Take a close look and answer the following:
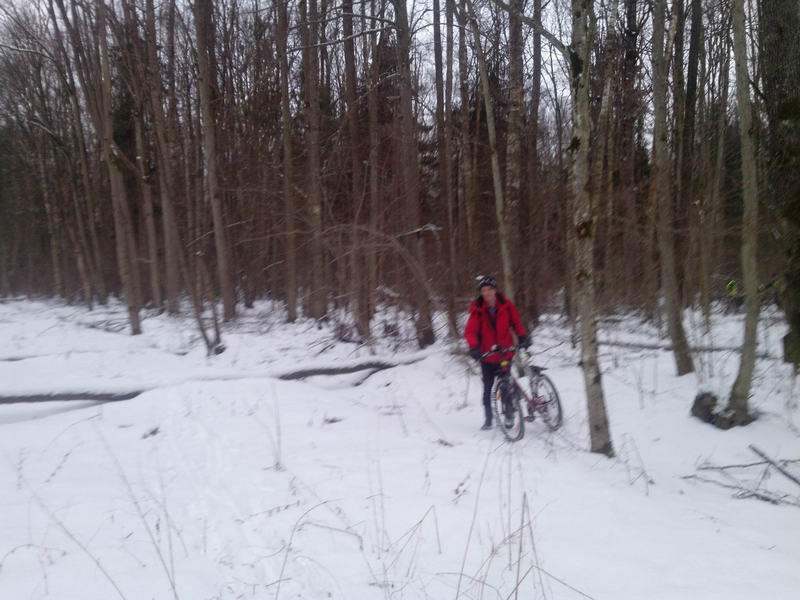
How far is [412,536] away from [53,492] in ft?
11.0

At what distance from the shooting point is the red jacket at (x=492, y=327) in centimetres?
773

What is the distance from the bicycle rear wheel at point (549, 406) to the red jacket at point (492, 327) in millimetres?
611

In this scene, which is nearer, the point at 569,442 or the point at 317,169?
the point at 569,442

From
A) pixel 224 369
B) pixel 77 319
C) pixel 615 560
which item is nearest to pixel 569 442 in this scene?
pixel 615 560

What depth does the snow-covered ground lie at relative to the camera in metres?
3.99

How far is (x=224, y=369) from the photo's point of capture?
39.5ft

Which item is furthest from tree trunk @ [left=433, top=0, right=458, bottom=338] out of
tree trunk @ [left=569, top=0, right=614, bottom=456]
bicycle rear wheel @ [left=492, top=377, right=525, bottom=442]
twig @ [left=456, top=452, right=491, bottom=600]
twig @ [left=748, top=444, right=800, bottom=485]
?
twig @ [left=456, top=452, right=491, bottom=600]

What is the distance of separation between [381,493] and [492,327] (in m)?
3.03

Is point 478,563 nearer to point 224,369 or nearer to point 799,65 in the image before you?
point 799,65

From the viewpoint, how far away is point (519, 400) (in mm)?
7574

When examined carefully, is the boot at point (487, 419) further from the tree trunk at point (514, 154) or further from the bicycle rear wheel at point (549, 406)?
the tree trunk at point (514, 154)

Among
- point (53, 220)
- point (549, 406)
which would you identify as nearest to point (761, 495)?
point (549, 406)

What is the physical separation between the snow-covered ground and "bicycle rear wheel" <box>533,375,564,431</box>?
6.0 inches

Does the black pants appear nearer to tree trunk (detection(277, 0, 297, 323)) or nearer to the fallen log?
the fallen log
